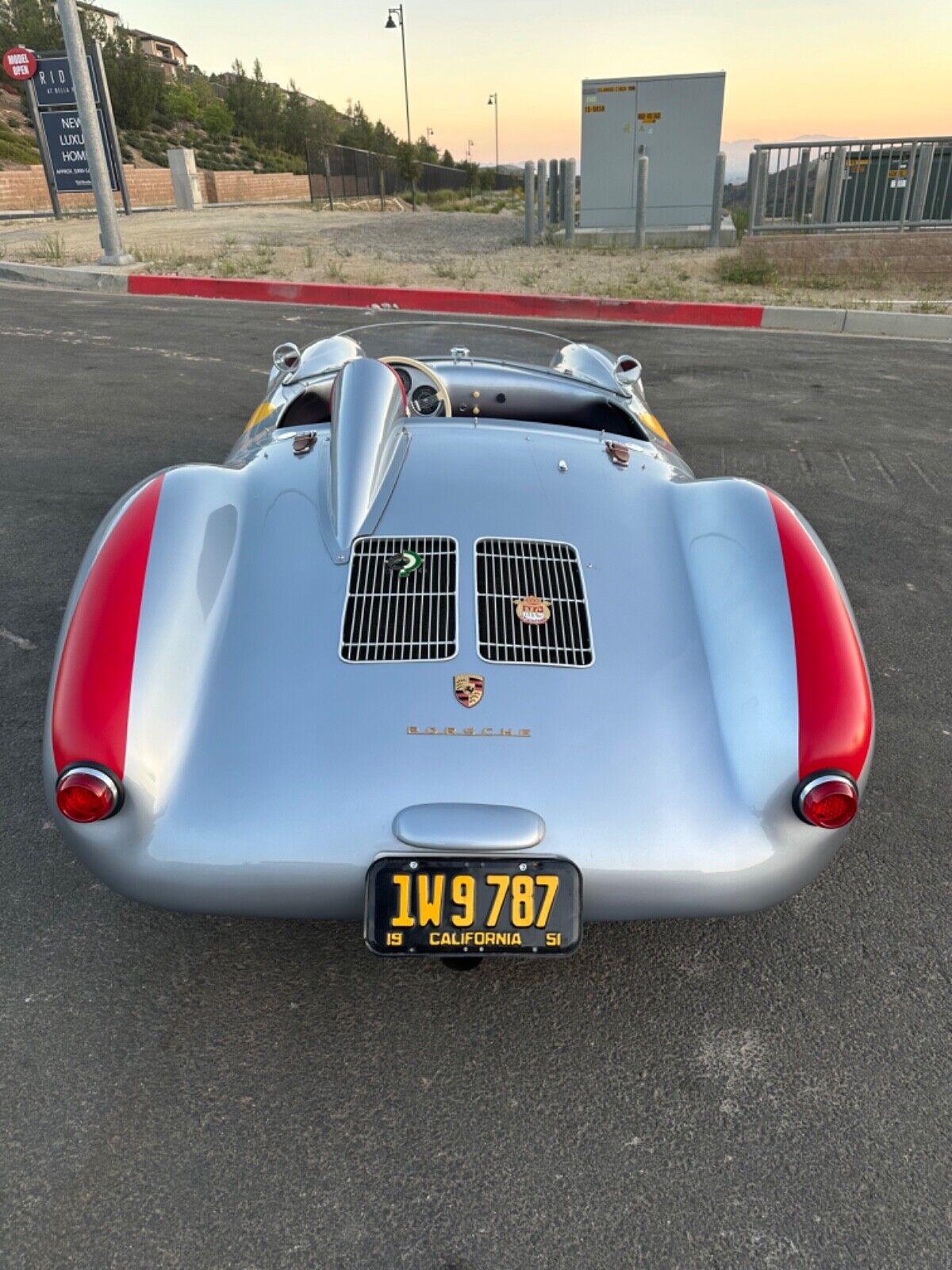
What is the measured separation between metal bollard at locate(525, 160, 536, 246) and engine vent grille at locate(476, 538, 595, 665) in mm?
13586

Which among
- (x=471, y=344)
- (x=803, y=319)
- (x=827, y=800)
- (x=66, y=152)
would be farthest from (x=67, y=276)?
(x=827, y=800)

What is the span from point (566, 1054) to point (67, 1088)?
103cm

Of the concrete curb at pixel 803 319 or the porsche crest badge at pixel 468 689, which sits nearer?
the porsche crest badge at pixel 468 689

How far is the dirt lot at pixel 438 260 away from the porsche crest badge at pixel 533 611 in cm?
947

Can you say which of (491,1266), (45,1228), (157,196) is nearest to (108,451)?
(45,1228)

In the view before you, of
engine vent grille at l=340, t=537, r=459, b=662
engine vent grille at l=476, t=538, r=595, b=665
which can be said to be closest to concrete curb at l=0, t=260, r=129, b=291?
engine vent grille at l=340, t=537, r=459, b=662

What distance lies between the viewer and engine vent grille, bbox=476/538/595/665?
205 centimetres

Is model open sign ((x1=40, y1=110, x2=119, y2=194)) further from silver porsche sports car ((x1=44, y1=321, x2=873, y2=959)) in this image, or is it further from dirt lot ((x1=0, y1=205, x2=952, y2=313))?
silver porsche sports car ((x1=44, y1=321, x2=873, y2=959))

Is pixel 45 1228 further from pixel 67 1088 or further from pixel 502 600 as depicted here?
pixel 502 600

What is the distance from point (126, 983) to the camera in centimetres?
204

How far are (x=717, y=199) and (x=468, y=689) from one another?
14.6m

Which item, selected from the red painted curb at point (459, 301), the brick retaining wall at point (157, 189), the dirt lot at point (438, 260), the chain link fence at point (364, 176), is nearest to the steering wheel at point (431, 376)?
the red painted curb at point (459, 301)

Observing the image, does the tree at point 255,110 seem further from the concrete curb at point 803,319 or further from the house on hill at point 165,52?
the concrete curb at point 803,319

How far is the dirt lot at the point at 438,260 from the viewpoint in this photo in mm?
11250
